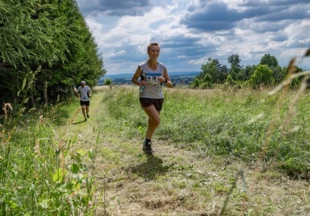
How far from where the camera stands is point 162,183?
4.17 m

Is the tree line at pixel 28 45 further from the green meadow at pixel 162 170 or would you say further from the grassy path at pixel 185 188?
the grassy path at pixel 185 188

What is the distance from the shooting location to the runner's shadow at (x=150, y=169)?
4.65 m

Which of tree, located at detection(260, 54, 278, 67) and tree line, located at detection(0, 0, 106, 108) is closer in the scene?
tree line, located at detection(0, 0, 106, 108)

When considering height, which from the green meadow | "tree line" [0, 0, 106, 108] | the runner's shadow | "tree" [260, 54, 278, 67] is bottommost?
the runner's shadow

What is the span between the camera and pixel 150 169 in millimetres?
4914

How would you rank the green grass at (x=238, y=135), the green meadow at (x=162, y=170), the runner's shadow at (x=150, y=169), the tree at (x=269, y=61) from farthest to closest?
the tree at (x=269, y=61)
the green grass at (x=238, y=135)
the runner's shadow at (x=150, y=169)
the green meadow at (x=162, y=170)

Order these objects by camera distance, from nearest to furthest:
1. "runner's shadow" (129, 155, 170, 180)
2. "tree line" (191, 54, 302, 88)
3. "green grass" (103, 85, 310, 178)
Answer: "runner's shadow" (129, 155, 170, 180), "green grass" (103, 85, 310, 178), "tree line" (191, 54, 302, 88)

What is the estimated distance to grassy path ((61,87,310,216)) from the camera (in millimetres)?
3234

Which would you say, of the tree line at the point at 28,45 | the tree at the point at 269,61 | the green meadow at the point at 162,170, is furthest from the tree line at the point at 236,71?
the green meadow at the point at 162,170

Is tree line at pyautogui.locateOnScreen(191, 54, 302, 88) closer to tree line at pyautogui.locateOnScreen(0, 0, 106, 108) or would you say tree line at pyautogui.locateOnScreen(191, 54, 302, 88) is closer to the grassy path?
tree line at pyautogui.locateOnScreen(0, 0, 106, 108)

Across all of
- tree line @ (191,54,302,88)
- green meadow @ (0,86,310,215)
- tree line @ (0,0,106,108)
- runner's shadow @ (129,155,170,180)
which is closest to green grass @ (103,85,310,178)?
green meadow @ (0,86,310,215)

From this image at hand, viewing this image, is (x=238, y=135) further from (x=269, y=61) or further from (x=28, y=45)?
(x=269, y=61)

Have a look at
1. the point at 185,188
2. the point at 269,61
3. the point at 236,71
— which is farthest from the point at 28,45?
the point at 236,71

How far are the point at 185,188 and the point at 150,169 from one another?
109 cm
